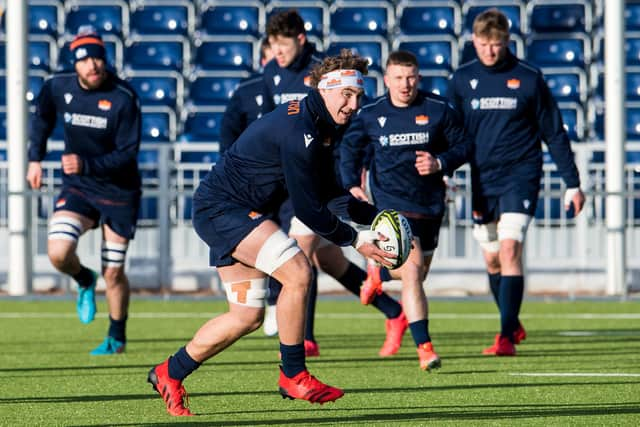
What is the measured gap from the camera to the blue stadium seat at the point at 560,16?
63.1 feet

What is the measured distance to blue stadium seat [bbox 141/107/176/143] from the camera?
1780 cm

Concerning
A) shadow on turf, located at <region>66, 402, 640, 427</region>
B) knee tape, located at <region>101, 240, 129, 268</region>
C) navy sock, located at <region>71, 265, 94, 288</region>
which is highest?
knee tape, located at <region>101, 240, 129, 268</region>

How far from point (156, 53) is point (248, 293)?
13.0m

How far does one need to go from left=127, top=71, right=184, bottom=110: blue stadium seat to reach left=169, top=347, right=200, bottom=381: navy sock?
12204mm

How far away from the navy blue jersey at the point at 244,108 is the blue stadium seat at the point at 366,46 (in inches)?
341

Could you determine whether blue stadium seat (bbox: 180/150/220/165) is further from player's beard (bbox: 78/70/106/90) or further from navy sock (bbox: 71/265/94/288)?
player's beard (bbox: 78/70/106/90)

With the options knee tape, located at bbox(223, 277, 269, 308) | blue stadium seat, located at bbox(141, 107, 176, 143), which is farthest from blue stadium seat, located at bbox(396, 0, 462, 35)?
knee tape, located at bbox(223, 277, 269, 308)

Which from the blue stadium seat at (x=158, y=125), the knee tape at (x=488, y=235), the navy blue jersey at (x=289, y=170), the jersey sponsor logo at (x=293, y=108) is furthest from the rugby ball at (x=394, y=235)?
the blue stadium seat at (x=158, y=125)

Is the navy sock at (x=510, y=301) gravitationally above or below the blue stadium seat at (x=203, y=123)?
below

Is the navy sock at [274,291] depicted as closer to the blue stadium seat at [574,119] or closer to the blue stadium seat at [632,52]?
the blue stadium seat at [574,119]

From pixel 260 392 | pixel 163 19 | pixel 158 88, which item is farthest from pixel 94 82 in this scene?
pixel 163 19

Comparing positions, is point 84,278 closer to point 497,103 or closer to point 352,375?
point 352,375

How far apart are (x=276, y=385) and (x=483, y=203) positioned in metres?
2.80

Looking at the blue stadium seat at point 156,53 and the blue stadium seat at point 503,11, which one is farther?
the blue stadium seat at point 156,53
